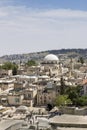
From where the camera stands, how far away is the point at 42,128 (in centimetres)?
1266

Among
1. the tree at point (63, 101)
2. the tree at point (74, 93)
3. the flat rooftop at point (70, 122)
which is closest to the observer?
the flat rooftop at point (70, 122)

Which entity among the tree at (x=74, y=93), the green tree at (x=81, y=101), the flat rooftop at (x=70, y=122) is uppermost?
the tree at (x=74, y=93)

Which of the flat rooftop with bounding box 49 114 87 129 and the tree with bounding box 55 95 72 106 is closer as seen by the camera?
the flat rooftop with bounding box 49 114 87 129

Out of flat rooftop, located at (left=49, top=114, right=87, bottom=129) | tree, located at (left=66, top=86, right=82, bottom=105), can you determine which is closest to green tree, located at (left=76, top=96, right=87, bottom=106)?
tree, located at (left=66, top=86, right=82, bottom=105)

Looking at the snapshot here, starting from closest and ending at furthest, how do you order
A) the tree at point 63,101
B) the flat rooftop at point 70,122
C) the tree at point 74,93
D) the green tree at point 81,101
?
the flat rooftop at point 70,122 < the green tree at point 81,101 < the tree at point 63,101 < the tree at point 74,93

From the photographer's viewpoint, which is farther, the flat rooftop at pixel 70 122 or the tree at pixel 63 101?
the tree at pixel 63 101

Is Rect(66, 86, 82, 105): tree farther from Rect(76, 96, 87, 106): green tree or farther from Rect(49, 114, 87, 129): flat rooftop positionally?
Rect(49, 114, 87, 129): flat rooftop

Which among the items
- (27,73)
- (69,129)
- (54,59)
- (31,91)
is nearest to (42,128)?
(69,129)

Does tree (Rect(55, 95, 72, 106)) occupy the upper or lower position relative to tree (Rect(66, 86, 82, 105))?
lower

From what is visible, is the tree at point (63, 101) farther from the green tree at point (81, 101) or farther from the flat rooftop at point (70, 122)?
the flat rooftop at point (70, 122)

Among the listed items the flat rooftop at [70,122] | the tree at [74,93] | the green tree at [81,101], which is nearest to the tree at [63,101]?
the tree at [74,93]

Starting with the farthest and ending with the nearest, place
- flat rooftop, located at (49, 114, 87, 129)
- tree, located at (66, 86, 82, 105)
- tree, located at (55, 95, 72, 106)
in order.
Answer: tree, located at (66, 86, 82, 105)
tree, located at (55, 95, 72, 106)
flat rooftop, located at (49, 114, 87, 129)

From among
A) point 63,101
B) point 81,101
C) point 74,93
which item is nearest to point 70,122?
point 81,101

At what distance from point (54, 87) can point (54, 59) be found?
23977mm
